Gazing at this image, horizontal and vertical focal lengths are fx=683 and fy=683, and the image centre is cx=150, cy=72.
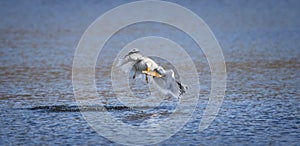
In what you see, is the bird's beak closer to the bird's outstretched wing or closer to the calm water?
the bird's outstretched wing

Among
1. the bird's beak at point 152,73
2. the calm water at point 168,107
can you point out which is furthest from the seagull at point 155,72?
the calm water at point 168,107

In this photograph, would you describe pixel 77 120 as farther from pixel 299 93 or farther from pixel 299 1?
pixel 299 1

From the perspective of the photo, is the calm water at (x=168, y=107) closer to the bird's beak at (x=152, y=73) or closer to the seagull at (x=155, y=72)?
the seagull at (x=155, y=72)

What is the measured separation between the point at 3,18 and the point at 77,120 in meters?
27.8

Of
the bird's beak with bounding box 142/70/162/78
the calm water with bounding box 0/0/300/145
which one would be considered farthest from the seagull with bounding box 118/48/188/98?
the calm water with bounding box 0/0/300/145

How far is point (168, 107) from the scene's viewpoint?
48.6 feet

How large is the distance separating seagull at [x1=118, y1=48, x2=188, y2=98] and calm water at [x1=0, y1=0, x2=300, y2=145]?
80 centimetres

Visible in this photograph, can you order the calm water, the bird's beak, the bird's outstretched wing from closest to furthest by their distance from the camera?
the bird's beak → the calm water → the bird's outstretched wing

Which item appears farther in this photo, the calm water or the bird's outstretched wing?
the bird's outstretched wing

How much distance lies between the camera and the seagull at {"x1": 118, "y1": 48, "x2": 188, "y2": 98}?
40.9 feet

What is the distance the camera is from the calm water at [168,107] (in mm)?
12430

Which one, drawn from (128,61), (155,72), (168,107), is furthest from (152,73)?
(168,107)

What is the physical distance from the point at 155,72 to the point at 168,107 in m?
2.54

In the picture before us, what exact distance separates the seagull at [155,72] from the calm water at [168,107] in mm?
800
